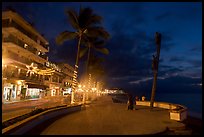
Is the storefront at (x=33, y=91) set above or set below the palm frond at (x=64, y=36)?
below

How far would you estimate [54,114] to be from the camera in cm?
1502

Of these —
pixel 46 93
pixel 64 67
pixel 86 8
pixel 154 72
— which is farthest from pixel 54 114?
pixel 64 67

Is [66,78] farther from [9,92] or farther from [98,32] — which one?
[98,32]

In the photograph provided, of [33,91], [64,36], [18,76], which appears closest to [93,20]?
[64,36]

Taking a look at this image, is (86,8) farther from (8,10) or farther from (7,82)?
(7,82)

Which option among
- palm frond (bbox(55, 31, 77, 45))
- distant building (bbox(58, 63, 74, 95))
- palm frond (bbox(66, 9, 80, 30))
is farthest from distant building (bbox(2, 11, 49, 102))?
distant building (bbox(58, 63, 74, 95))

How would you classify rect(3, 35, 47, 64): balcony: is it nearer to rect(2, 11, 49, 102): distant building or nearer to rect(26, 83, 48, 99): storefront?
rect(2, 11, 49, 102): distant building

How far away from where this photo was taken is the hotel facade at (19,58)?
35181 mm

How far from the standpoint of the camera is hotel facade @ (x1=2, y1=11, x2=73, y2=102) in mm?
35181

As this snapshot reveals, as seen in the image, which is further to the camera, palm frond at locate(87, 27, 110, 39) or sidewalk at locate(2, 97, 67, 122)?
palm frond at locate(87, 27, 110, 39)

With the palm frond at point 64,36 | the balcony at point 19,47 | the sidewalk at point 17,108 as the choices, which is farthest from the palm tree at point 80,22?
the balcony at point 19,47

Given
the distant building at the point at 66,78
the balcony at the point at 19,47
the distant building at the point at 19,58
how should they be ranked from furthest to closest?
the distant building at the point at 66,78
the balcony at the point at 19,47
the distant building at the point at 19,58

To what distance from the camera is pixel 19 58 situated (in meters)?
39.5

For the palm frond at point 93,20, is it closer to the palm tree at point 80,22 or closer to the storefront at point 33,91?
the palm tree at point 80,22
